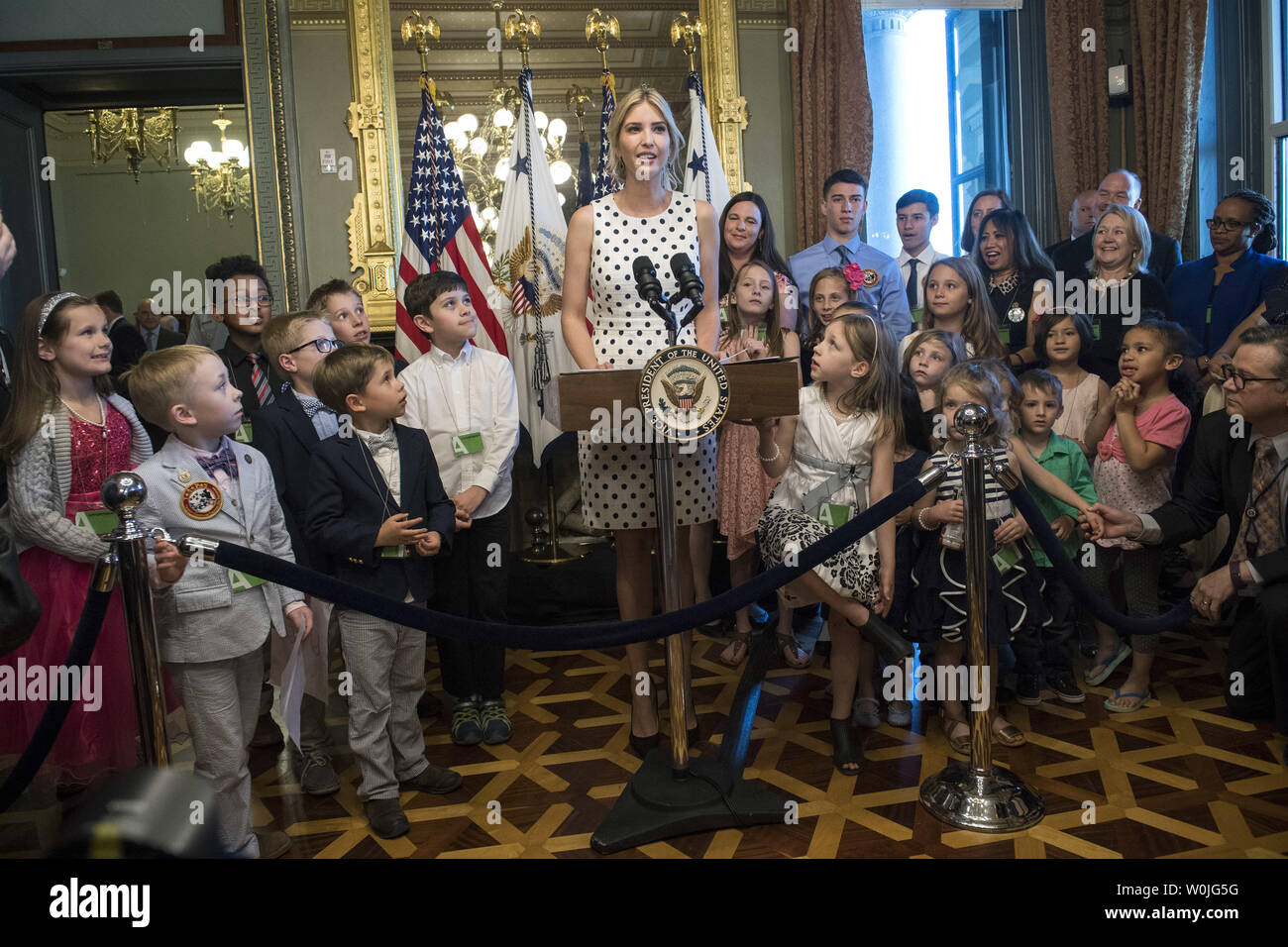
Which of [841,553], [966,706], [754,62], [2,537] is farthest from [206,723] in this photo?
[754,62]

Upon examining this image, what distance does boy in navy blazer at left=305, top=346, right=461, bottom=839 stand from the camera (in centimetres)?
249

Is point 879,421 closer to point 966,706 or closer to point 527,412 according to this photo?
point 966,706

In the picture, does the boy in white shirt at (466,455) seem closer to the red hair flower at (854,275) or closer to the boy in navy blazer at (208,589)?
the boy in navy blazer at (208,589)

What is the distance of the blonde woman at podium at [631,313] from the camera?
2.64 metres

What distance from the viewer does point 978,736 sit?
243 cm

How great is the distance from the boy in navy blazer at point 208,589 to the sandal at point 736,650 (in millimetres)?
1876

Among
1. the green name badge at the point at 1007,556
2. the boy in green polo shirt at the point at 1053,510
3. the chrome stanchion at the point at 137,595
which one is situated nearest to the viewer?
the chrome stanchion at the point at 137,595

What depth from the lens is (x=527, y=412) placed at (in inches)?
199

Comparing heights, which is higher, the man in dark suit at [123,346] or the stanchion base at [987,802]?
the man in dark suit at [123,346]

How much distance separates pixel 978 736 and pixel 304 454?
210cm

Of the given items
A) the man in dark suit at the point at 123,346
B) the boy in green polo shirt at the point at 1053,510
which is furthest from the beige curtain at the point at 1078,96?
the man in dark suit at the point at 123,346

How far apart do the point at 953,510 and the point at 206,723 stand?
82.7 inches

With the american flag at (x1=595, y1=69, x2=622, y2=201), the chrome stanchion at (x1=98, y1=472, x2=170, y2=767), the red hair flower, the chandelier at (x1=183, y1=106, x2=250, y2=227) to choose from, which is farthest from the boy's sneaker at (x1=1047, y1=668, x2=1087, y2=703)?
the chandelier at (x1=183, y1=106, x2=250, y2=227)
